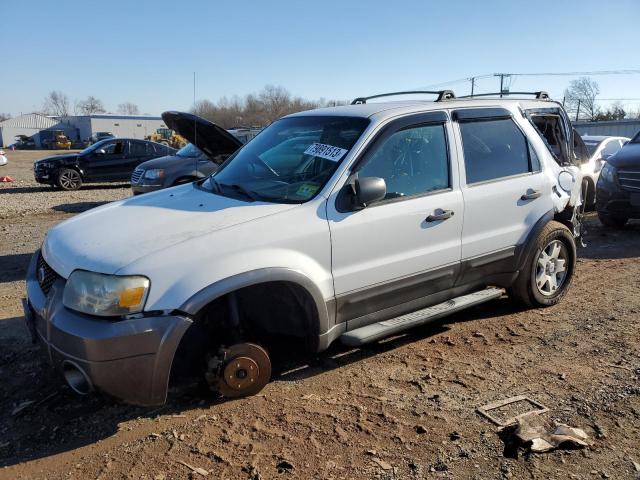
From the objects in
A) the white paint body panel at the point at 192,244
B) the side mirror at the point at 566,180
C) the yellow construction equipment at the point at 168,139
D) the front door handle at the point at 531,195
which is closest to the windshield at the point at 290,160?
the white paint body panel at the point at 192,244

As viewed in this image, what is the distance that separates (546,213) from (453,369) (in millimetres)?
1795

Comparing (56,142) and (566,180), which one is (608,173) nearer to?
(566,180)

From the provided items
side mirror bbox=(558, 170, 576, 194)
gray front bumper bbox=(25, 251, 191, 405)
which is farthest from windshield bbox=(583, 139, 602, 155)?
gray front bumper bbox=(25, 251, 191, 405)

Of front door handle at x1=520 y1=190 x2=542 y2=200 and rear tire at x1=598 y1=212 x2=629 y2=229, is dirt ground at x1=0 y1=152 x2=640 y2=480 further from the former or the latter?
rear tire at x1=598 y1=212 x2=629 y2=229

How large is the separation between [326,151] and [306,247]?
2.74 ft

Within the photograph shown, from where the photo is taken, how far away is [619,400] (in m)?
3.34

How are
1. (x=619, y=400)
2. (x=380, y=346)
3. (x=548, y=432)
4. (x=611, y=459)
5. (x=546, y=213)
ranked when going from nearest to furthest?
(x=611, y=459) < (x=548, y=432) < (x=619, y=400) < (x=380, y=346) < (x=546, y=213)

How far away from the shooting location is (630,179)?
27.1 feet

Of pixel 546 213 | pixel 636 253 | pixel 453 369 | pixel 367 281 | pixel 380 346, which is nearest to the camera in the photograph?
pixel 367 281

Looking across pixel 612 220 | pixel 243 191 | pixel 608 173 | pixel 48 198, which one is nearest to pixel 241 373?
pixel 243 191

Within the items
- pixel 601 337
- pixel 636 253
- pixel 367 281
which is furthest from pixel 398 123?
pixel 636 253

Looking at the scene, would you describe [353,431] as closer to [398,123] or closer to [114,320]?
[114,320]

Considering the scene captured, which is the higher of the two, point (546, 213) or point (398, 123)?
point (398, 123)

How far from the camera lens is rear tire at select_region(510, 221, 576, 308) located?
15.4 feet
